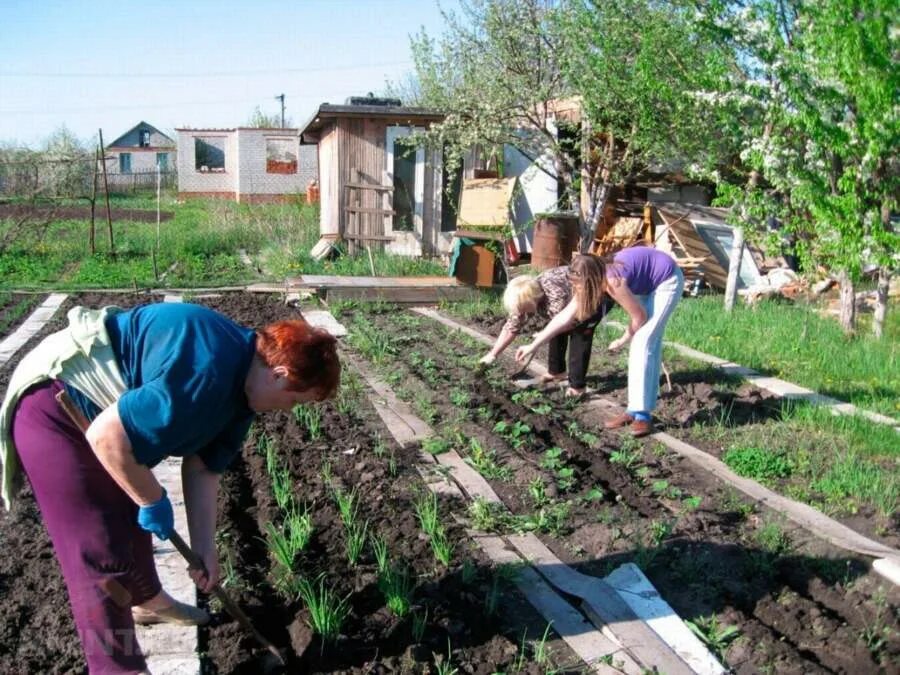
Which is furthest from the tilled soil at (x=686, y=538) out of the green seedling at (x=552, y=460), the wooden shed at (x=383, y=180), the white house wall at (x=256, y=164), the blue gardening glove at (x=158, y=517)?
the white house wall at (x=256, y=164)

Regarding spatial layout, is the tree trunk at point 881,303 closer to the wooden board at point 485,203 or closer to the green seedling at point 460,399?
the green seedling at point 460,399

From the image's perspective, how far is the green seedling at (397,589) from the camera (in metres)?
3.35

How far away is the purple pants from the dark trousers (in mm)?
4359

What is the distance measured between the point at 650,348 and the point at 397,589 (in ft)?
9.41

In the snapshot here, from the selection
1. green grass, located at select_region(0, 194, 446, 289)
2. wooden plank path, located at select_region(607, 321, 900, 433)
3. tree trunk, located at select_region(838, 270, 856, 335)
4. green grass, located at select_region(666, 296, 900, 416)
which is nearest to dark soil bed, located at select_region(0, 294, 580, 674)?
Result: wooden plank path, located at select_region(607, 321, 900, 433)

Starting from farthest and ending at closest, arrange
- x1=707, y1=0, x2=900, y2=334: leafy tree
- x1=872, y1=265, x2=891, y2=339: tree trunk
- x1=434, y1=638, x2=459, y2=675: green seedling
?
1. x1=872, y1=265, x2=891, y2=339: tree trunk
2. x1=707, y1=0, x2=900, y2=334: leafy tree
3. x1=434, y1=638, x2=459, y2=675: green seedling

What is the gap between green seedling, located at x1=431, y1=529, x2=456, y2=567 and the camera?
3.75 m

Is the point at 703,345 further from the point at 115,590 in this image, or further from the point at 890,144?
the point at 115,590

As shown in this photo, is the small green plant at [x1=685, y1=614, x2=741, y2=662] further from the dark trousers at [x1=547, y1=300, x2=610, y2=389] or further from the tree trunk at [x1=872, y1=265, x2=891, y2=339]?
the tree trunk at [x1=872, y1=265, x2=891, y2=339]

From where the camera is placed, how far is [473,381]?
22.4 ft

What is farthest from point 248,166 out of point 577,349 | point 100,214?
point 577,349

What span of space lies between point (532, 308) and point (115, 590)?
4165 mm

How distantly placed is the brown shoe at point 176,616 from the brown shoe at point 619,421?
3346mm

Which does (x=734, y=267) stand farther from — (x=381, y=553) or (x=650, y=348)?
(x=381, y=553)
